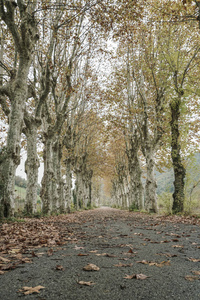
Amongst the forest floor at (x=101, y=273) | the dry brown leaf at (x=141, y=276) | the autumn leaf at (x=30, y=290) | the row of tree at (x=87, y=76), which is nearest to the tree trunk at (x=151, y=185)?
the row of tree at (x=87, y=76)

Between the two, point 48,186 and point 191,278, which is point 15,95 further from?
point 191,278

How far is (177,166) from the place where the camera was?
470 inches

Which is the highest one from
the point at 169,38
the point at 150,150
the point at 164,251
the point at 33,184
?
the point at 169,38

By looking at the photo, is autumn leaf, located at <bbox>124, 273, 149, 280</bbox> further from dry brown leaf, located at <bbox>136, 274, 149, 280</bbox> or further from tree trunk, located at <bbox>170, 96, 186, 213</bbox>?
tree trunk, located at <bbox>170, 96, 186, 213</bbox>

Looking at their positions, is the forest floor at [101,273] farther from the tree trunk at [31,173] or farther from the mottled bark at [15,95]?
the tree trunk at [31,173]

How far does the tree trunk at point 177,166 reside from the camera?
11.6 m

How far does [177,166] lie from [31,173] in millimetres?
8544

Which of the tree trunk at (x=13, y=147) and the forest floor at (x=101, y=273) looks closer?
the forest floor at (x=101, y=273)

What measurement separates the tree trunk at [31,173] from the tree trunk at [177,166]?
Answer: 8.14 meters

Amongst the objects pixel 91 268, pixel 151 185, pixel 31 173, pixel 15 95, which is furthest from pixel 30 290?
pixel 151 185

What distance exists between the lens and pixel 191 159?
1081 centimetres

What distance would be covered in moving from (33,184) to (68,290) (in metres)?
10.2

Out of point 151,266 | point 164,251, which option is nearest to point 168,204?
point 164,251

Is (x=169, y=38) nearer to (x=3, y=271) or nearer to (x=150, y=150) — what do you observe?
(x=150, y=150)
